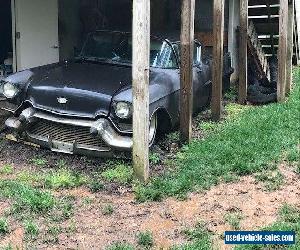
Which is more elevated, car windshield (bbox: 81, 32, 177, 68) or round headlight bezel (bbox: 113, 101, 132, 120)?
car windshield (bbox: 81, 32, 177, 68)

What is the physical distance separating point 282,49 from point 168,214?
5.97 m

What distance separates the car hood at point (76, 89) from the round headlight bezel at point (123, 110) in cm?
12

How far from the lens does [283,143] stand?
7551mm

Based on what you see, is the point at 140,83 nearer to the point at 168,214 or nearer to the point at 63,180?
the point at 63,180

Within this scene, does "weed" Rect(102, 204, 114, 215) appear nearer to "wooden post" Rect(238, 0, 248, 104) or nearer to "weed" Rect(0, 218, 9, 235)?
"weed" Rect(0, 218, 9, 235)

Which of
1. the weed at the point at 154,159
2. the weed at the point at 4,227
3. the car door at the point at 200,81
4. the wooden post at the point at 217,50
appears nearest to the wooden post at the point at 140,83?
the weed at the point at 154,159

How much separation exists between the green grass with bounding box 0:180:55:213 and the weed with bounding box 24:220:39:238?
0.38 metres

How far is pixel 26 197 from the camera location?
5.55m

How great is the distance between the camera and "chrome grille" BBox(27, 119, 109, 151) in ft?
22.2

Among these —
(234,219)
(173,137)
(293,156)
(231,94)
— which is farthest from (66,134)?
(231,94)

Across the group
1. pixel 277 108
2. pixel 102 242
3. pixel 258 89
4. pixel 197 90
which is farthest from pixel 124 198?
pixel 258 89

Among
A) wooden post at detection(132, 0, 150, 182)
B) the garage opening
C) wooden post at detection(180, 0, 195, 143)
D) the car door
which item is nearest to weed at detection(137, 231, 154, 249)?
wooden post at detection(132, 0, 150, 182)

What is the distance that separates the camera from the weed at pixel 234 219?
508cm

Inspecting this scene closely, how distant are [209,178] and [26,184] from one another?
2.18 metres
